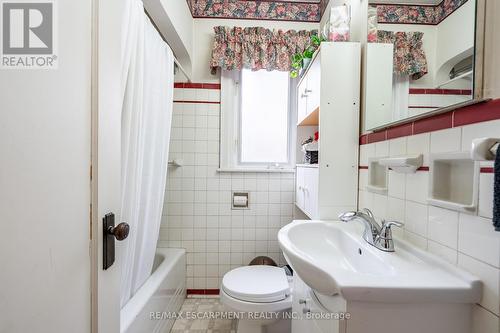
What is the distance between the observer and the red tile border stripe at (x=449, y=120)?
23.3 inches

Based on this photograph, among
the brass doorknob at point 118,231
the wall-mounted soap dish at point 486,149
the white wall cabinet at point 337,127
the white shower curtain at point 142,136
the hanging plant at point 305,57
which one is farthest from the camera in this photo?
the hanging plant at point 305,57

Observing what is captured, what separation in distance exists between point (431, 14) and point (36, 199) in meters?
1.30

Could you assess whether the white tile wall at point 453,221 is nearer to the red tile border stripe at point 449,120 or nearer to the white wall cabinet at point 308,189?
the red tile border stripe at point 449,120

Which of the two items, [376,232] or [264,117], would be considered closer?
[376,232]

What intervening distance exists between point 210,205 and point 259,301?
895 millimetres

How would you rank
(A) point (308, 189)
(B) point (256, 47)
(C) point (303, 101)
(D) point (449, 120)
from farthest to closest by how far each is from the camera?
(B) point (256, 47) → (C) point (303, 101) → (A) point (308, 189) → (D) point (449, 120)

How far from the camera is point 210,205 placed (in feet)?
6.45

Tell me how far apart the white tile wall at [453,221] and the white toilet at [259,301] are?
28.9 inches

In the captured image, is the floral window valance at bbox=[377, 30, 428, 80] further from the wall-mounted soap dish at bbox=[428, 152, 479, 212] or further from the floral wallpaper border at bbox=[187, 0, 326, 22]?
the floral wallpaper border at bbox=[187, 0, 326, 22]

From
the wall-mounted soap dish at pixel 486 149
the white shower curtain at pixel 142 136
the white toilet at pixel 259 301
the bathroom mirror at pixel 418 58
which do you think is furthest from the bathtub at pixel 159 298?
the bathroom mirror at pixel 418 58

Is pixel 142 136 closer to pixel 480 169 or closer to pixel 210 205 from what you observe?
pixel 210 205

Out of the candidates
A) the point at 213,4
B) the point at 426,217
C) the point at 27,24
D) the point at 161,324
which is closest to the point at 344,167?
the point at 426,217

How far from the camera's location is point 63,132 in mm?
491

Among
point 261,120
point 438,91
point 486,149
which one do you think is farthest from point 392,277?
point 261,120
